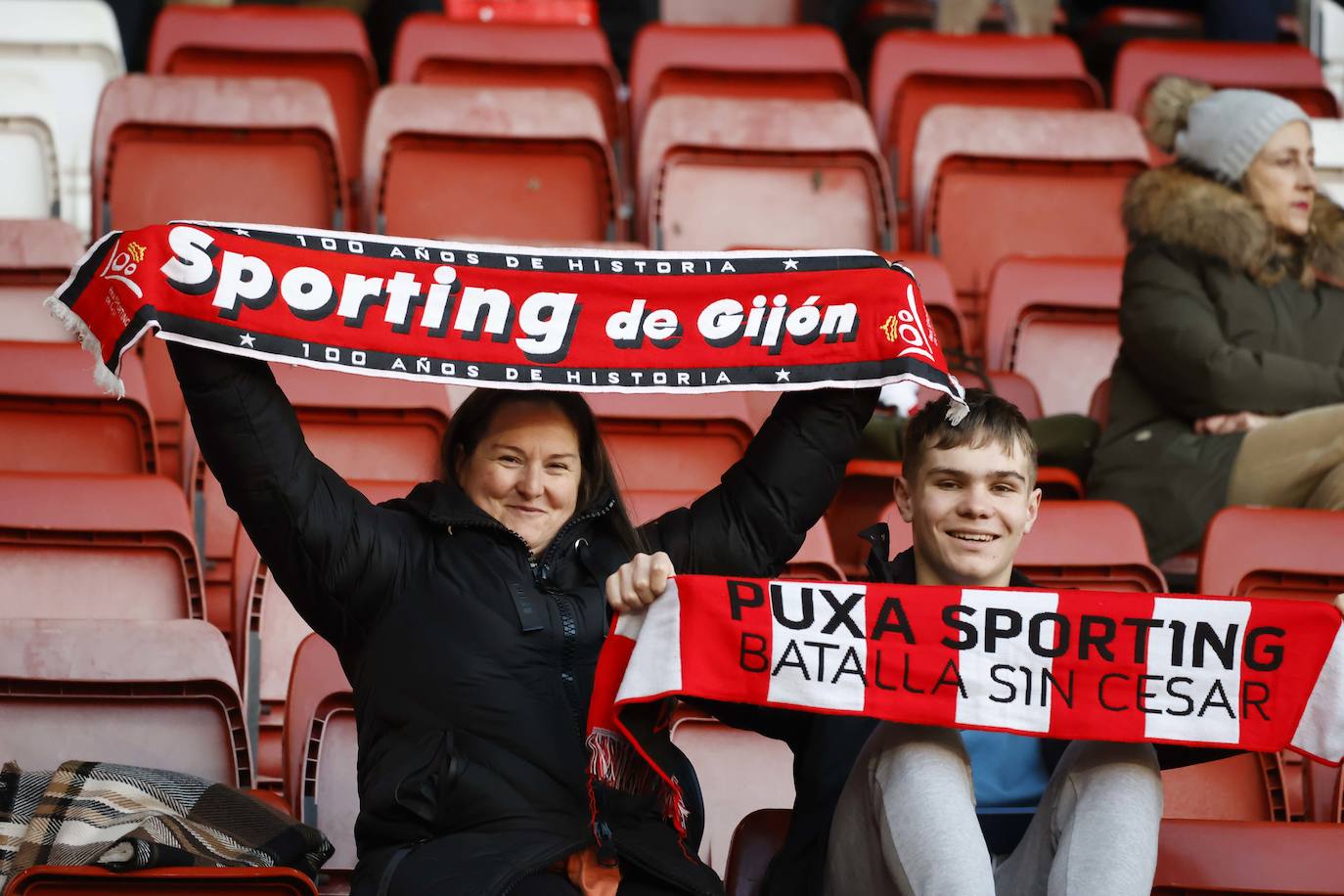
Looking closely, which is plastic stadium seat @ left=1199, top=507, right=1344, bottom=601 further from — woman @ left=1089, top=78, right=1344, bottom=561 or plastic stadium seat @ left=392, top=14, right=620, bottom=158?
plastic stadium seat @ left=392, top=14, right=620, bottom=158

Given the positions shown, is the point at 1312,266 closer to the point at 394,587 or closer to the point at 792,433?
the point at 792,433

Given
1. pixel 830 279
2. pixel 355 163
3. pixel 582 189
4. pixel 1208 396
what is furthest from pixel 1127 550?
pixel 355 163

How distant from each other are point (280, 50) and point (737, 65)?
4.34 feet

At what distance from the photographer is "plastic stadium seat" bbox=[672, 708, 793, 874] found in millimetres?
2818

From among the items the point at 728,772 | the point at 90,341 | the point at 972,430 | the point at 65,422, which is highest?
the point at 90,341

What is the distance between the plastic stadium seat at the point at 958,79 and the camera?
5.44m

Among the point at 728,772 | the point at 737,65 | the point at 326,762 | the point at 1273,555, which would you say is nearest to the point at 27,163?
the point at 737,65

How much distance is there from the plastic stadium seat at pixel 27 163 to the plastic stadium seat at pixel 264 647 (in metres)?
2.12

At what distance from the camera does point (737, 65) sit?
18.3 ft

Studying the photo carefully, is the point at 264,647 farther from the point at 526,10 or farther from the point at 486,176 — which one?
the point at 526,10

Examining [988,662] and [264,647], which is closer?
[988,662]

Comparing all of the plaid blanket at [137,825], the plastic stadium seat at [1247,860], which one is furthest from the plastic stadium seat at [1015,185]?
the plaid blanket at [137,825]

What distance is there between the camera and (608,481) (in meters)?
2.62

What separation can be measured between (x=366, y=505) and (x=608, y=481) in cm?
35
